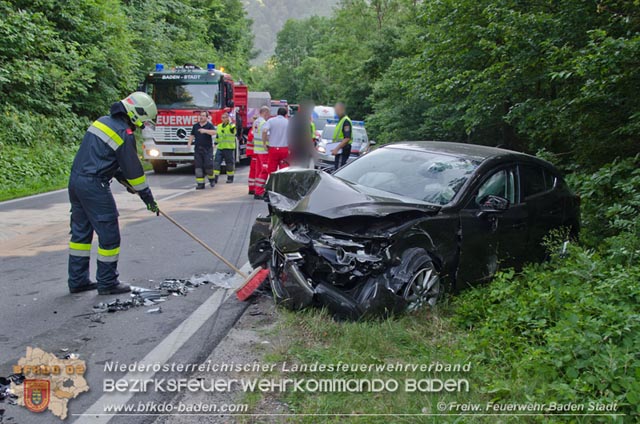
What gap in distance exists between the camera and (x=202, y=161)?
1355 centimetres

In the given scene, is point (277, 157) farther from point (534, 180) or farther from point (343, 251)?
point (343, 251)

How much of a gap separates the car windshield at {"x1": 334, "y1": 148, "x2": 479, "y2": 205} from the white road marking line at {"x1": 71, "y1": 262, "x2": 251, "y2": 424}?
1.74m

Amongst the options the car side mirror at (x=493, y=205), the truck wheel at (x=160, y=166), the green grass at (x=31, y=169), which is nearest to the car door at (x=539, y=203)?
the car side mirror at (x=493, y=205)

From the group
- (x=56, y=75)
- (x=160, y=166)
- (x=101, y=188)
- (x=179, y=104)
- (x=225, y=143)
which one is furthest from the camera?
(x=160, y=166)

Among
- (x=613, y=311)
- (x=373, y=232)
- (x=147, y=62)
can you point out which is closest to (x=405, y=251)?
(x=373, y=232)

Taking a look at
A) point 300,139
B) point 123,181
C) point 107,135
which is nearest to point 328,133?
point 300,139

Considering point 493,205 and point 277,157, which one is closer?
point 493,205

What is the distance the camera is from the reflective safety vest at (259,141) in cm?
1154

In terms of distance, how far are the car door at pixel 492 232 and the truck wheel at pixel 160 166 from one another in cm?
1329

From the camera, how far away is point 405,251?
4.62 metres

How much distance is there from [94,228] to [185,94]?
12.2 metres

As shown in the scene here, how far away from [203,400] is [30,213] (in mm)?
7692

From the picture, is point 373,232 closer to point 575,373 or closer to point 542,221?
point 575,373

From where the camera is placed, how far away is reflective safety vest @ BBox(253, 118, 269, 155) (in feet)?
37.9
